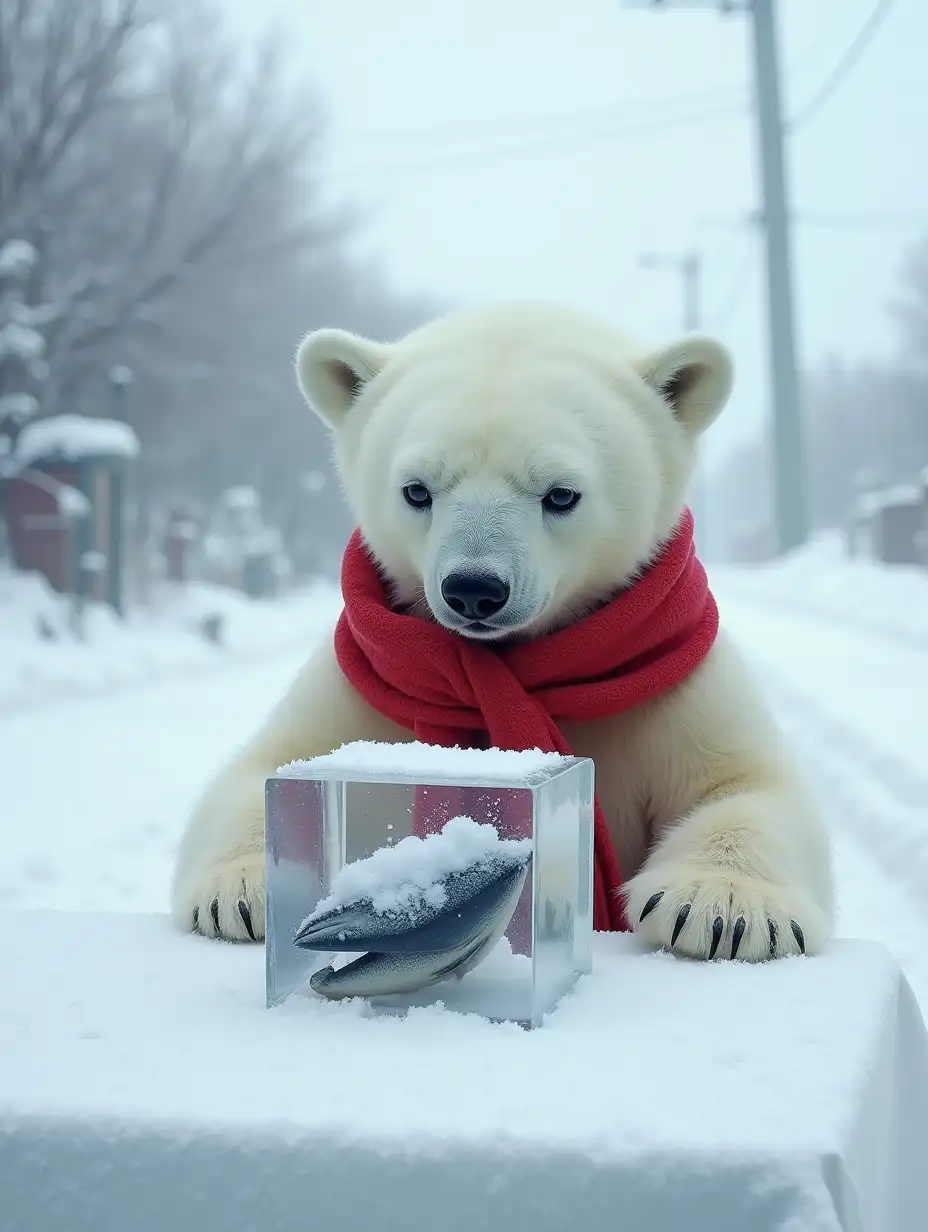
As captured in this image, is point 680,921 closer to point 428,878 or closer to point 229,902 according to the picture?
point 428,878

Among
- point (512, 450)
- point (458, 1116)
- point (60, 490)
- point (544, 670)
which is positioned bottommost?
point (458, 1116)

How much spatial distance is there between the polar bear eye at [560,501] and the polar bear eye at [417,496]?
129mm

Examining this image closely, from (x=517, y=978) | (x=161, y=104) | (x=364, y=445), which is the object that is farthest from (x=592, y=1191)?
(x=161, y=104)

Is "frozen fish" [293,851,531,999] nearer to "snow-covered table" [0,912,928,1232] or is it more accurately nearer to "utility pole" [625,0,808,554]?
"snow-covered table" [0,912,928,1232]

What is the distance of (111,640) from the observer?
8.70 m

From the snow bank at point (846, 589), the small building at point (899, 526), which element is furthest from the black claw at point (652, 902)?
the small building at point (899, 526)

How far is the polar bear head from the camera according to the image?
1.42m

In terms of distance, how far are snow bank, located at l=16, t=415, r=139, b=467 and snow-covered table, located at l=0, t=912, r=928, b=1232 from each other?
28.4 feet

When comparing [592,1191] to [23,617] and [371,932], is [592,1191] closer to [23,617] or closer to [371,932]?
[371,932]

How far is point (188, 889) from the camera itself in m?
1.49

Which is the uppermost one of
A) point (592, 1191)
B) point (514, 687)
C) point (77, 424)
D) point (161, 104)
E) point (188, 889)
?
point (161, 104)

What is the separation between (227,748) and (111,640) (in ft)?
12.8

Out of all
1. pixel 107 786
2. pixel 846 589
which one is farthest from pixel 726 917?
pixel 846 589

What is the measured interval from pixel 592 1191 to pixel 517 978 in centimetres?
28
